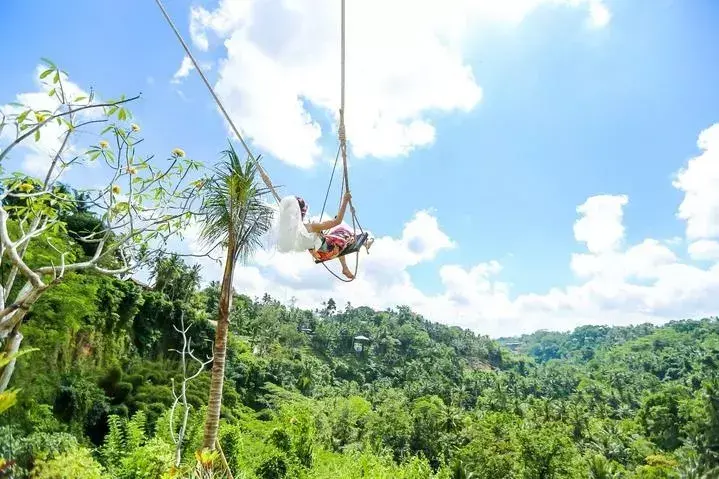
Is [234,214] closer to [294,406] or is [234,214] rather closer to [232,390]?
[294,406]

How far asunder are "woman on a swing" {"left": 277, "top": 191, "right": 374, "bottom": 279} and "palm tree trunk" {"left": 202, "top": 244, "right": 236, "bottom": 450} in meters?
1.11

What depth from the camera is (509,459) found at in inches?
793

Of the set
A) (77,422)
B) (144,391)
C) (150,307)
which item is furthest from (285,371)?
(77,422)

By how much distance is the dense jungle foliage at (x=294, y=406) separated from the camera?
9539mm

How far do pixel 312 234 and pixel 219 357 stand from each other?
1.80 metres

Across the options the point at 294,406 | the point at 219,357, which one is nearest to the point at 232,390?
the point at 294,406

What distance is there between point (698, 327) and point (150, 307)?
10353 centimetres

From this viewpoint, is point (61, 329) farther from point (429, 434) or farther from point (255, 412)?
point (429, 434)

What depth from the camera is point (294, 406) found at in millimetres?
19000

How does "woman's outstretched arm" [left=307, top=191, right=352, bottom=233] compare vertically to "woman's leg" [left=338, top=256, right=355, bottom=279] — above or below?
above

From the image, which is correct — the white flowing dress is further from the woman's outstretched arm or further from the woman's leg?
the woman's leg

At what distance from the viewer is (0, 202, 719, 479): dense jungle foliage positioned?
9.54 meters

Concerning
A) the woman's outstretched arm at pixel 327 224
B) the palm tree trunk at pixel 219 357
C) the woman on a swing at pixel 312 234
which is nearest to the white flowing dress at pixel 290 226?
the woman on a swing at pixel 312 234

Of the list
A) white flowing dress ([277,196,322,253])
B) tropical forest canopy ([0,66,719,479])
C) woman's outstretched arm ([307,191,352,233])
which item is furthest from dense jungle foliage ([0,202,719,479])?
woman's outstretched arm ([307,191,352,233])
